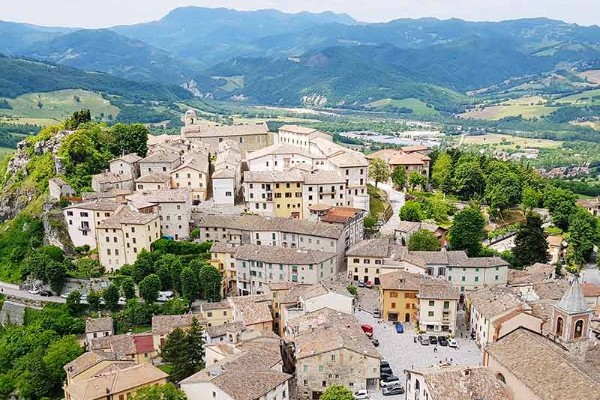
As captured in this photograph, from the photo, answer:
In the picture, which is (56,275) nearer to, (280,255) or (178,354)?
(178,354)

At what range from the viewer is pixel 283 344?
170ft

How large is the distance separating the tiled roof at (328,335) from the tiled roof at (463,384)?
7.20 m

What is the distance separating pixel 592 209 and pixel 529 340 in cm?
6833

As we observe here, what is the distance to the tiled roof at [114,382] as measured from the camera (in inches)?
1781

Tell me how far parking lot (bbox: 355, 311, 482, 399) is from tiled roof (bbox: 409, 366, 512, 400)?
756 centimetres

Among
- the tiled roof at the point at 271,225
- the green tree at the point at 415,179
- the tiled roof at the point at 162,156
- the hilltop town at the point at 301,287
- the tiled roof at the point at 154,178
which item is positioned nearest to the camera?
the hilltop town at the point at 301,287

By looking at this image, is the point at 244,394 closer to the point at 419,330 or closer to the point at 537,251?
the point at 419,330

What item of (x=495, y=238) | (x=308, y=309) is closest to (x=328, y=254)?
(x=308, y=309)

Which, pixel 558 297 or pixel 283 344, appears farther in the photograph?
pixel 558 297

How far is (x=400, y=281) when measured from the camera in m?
58.8

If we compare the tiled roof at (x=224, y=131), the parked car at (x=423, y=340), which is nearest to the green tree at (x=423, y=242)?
the parked car at (x=423, y=340)

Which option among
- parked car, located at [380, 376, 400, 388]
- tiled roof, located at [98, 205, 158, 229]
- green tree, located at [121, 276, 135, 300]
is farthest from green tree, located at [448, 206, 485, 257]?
green tree, located at [121, 276, 135, 300]

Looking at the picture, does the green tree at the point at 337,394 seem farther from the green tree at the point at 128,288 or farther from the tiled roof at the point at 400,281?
the green tree at the point at 128,288

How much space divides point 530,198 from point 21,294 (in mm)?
67409
